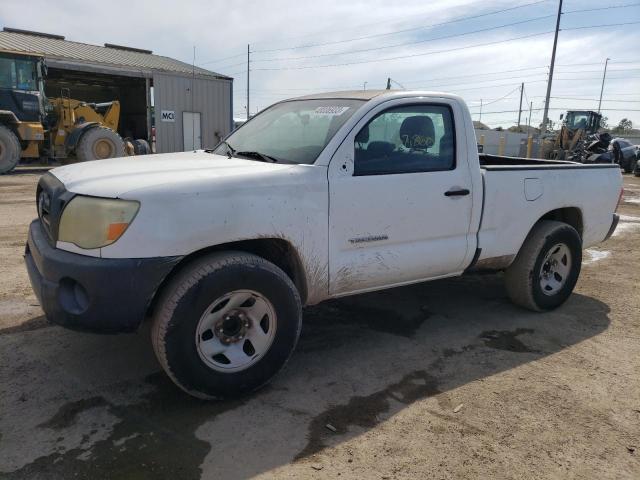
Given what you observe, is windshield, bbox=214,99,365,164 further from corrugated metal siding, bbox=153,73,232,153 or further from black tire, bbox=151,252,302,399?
corrugated metal siding, bbox=153,73,232,153

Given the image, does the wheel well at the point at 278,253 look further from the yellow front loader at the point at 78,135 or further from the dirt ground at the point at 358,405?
the yellow front loader at the point at 78,135

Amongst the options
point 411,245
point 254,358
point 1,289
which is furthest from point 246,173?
point 1,289

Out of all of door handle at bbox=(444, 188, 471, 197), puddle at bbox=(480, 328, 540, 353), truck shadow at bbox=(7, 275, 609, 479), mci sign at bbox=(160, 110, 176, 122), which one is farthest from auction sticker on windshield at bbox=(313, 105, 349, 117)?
mci sign at bbox=(160, 110, 176, 122)

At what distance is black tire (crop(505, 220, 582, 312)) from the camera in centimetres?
447

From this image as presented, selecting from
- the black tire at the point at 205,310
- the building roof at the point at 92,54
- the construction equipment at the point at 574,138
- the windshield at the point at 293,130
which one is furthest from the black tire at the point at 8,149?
the construction equipment at the point at 574,138

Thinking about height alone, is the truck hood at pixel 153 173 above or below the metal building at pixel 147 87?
below

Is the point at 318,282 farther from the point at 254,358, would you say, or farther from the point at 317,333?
the point at 317,333

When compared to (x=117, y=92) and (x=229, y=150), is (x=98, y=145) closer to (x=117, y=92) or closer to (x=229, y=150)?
(x=117, y=92)

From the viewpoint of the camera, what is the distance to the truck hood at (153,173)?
277 centimetres

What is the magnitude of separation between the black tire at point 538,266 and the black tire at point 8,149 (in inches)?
580

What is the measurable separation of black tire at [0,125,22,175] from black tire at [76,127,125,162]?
6.02 ft

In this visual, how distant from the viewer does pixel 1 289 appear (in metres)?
4.72

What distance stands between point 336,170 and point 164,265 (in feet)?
4.02

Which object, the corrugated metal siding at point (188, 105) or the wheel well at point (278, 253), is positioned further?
the corrugated metal siding at point (188, 105)
